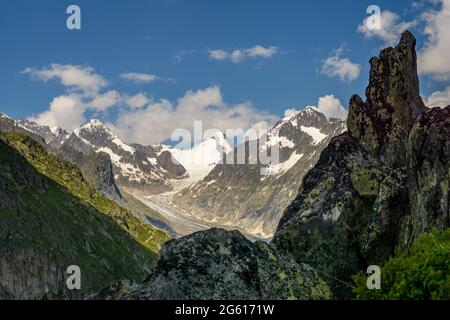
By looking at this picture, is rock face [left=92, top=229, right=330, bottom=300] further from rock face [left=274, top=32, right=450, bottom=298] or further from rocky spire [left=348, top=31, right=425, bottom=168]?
→ rocky spire [left=348, top=31, right=425, bottom=168]

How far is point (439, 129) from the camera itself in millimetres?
32094

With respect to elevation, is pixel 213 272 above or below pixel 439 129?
below

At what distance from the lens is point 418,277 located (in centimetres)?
1761

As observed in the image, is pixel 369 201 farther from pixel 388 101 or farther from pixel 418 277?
pixel 418 277

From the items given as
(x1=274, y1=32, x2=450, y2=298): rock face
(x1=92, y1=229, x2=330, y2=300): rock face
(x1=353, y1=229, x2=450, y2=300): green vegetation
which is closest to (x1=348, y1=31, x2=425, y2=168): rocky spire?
(x1=274, y1=32, x2=450, y2=298): rock face

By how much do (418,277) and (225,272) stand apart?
670cm

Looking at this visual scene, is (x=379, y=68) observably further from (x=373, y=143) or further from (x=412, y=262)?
(x=412, y=262)

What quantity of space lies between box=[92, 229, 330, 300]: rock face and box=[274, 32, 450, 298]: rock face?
14.3 feet

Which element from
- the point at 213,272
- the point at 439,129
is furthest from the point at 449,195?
the point at 213,272

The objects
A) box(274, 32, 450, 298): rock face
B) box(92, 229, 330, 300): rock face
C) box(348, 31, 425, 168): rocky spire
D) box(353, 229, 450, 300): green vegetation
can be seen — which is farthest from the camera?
box(348, 31, 425, 168): rocky spire

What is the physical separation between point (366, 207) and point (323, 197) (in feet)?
10.8

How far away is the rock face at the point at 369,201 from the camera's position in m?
30.4

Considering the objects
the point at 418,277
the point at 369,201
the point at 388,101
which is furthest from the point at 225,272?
the point at 388,101

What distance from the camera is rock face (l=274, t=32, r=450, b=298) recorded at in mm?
30406
